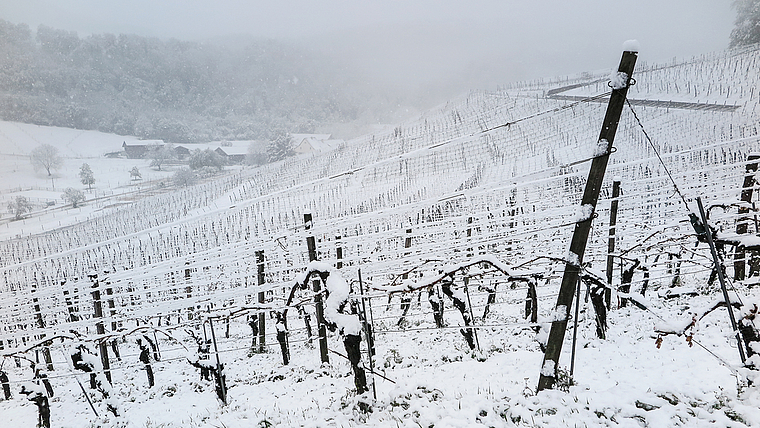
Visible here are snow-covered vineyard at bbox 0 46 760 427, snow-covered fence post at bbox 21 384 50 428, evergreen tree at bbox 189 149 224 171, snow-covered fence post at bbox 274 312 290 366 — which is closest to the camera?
snow-covered vineyard at bbox 0 46 760 427

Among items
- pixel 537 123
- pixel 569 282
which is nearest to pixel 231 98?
pixel 537 123

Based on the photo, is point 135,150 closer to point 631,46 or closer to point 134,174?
point 134,174

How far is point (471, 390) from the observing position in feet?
11.7

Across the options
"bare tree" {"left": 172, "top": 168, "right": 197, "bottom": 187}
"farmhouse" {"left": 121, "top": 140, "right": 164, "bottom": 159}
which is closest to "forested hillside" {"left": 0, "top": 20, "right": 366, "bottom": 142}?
"farmhouse" {"left": 121, "top": 140, "right": 164, "bottom": 159}

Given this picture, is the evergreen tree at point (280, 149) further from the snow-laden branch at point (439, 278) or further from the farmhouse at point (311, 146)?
the snow-laden branch at point (439, 278)

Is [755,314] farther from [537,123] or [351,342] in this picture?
[537,123]

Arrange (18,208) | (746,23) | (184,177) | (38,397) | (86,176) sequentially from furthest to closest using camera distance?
(184,177), (86,176), (18,208), (746,23), (38,397)

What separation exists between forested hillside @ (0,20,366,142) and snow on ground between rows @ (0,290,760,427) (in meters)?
78.3

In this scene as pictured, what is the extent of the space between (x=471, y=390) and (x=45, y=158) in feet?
241

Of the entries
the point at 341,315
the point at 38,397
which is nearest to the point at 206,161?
the point at 38,397

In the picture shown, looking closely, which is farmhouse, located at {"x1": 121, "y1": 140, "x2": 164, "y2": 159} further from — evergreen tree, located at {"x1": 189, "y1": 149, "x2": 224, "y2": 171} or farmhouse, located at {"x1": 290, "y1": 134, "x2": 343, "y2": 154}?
farmhouse, located at {"x1": 290, "y1": 134, "x2": 343, "y2": 154}

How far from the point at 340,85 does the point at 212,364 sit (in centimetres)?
16170

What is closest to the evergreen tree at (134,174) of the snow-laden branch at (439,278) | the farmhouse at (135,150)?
the farmhouse at (135,150)

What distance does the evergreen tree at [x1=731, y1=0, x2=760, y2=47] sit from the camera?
45.9 ft
